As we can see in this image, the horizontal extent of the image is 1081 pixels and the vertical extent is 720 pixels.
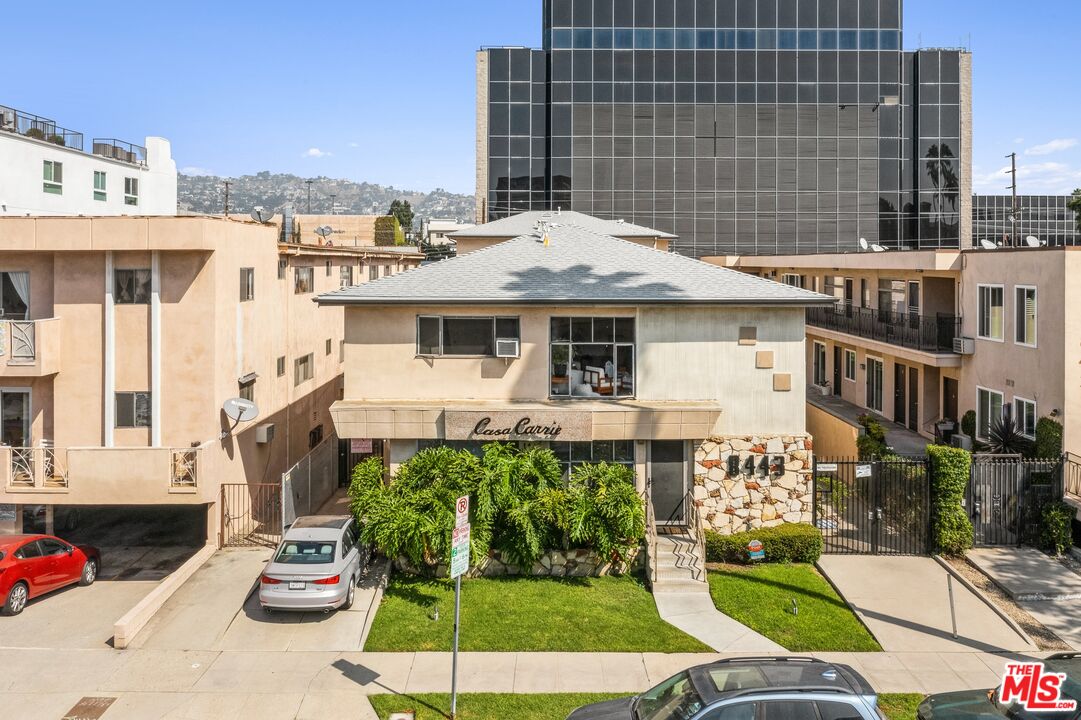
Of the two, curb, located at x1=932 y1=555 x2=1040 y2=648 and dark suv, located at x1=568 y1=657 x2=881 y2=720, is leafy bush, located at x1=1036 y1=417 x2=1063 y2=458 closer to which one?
curb, located at x1=932 y1=555 x2=1040 y2=648

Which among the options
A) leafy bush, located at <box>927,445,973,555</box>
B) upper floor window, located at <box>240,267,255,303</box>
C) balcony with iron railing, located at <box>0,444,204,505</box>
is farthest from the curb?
upper floor window, located at <box>240,267,255,303</box>

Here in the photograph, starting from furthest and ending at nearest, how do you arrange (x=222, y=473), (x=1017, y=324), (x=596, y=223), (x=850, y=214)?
(x=850, y=214) < (x=596, y=223) < (x=1017, y=324) < (x=222, y=473)

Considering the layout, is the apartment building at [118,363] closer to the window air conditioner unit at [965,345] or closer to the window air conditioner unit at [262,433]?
the window air conditioner unit at [262,433]

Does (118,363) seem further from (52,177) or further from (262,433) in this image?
(52,177)

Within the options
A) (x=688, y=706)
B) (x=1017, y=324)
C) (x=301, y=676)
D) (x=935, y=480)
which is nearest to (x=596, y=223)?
(x=1017, y=324)

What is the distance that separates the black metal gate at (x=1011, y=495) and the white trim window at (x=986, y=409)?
6072 millimetres

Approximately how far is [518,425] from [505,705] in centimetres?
676

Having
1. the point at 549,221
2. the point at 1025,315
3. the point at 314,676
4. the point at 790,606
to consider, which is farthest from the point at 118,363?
the point at 1025,315

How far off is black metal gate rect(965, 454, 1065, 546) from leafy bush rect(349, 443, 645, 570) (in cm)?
801

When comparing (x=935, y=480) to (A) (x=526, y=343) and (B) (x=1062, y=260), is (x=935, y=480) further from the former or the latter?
(A) (x=526, y=343)

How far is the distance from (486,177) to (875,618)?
1939 inches

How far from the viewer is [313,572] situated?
1566 cm

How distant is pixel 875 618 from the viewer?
15.8 m

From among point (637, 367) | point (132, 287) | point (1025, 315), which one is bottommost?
point (637, 367)
